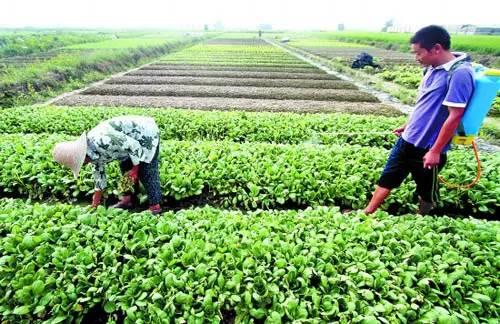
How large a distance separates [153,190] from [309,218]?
2087 millimetres

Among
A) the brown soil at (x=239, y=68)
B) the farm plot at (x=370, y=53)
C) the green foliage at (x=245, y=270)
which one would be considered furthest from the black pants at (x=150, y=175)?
the farm plot at (x=370, y=53)

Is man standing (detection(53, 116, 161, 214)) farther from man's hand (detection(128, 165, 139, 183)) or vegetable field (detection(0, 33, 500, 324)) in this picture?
vegetable field (detection(0, 33, 500, 324))

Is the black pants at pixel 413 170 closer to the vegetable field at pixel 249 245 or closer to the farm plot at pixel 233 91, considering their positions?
the vegetable field at pixel 249 245

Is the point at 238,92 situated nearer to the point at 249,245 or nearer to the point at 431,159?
the point at 431,159

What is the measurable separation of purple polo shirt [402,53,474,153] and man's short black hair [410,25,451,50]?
22 cm

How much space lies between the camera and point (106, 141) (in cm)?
392

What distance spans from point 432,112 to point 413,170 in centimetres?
75

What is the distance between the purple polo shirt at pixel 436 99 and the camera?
3457 millimetres

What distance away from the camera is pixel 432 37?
3.57 meters

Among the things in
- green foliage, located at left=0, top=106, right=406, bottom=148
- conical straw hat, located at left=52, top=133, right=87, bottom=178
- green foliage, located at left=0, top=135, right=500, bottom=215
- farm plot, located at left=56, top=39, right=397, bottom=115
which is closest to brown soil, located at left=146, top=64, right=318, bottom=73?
farm plot, located at left=56, top=39, right=397, bottom=115

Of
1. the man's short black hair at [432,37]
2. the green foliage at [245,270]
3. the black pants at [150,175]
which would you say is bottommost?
the green foliage at [245,270]

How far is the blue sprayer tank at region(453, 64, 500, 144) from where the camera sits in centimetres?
346

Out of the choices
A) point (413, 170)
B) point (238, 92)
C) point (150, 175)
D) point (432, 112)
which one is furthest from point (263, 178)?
point (238, 92)

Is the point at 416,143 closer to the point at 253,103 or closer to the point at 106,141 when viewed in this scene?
the point at 106,141
